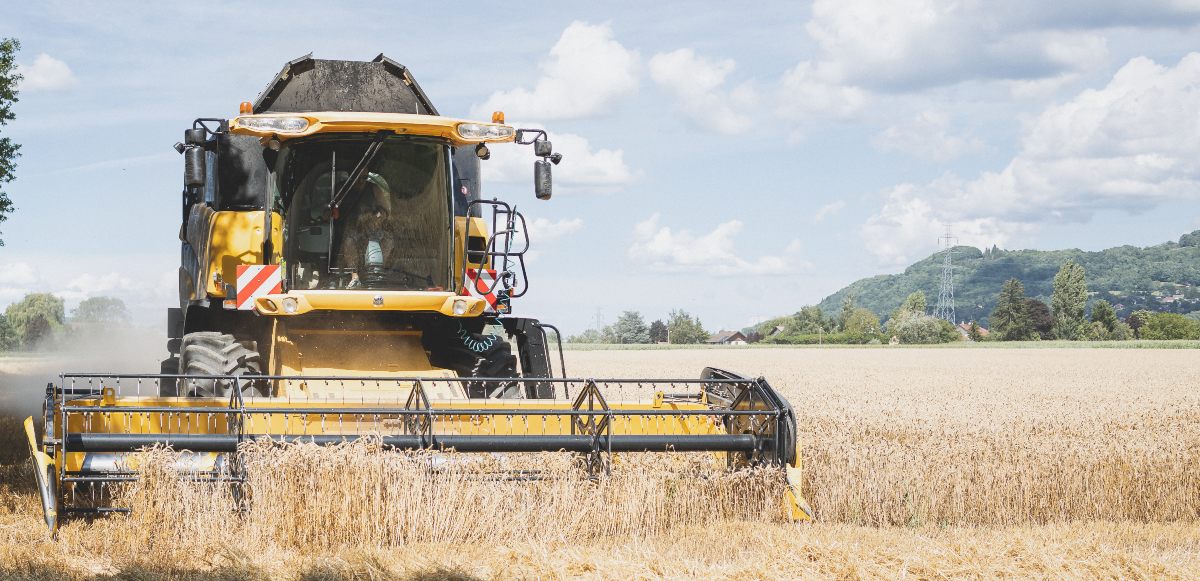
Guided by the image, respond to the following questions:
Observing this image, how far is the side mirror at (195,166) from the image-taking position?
292 inches

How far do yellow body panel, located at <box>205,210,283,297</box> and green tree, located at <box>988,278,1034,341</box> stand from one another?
99.3m

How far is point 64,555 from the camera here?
5.41 meters

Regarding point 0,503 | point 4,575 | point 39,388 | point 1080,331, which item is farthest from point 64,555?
point 1080,331

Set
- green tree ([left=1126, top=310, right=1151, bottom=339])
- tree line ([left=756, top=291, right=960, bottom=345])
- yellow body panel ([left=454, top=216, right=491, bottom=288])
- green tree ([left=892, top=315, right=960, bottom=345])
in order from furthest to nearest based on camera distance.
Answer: green tree ([left=1126, top=310, right=1151, bottom=339])
green tree ([left=892, top=315, right=960, bottom=345])
tree line ([left=756, top=291, right=960, bottom=345])
yellow body panel ([left=454, top=216, right=491, bottom=288])

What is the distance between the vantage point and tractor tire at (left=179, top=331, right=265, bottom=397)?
24.0 ft

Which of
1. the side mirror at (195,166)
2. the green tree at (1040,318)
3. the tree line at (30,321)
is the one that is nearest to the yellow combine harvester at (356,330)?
the side mirror at (195,166)

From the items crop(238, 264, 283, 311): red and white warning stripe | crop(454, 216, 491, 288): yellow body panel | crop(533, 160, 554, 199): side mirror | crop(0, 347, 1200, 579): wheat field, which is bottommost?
crop(0, 347, 1200, 579): wheat field

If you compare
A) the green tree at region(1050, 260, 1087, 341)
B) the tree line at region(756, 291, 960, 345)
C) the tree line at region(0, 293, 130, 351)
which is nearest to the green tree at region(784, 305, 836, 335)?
the tree line at region(756, 291, 960, 345)

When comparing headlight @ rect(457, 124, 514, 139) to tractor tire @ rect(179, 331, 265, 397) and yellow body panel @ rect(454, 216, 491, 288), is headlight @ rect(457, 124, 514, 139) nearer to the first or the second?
yellow body panel @ rect(454, 216, 491, 288)

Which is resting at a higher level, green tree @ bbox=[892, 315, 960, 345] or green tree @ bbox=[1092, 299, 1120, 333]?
green tree @ bbox=[1092, 299, 1120, 333]

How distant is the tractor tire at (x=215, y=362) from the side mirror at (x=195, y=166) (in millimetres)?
1046

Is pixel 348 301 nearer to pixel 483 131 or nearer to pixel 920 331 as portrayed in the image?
pixel 483 131

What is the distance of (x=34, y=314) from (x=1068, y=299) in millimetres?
91808

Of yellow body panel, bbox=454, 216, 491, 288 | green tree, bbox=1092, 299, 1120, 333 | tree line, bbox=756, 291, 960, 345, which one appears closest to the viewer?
yellow body panel, bbox=454, 216, 491, 288
